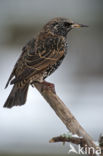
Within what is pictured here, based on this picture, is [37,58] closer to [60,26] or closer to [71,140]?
[60,26]

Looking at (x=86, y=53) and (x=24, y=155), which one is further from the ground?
(x=86, y=53)

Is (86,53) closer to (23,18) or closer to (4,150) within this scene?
(23,18)

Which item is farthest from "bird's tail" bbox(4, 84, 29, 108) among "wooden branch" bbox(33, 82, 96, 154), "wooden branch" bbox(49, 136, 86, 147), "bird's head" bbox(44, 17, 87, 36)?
"wooden branch" bbox(49, 136, 86, 147)

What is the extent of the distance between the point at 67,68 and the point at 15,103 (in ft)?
13.6

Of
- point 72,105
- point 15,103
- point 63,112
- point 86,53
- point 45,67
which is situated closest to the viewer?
point 63,112

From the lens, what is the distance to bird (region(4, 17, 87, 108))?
2.54 meters

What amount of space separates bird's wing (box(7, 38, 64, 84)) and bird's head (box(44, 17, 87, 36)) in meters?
0.05

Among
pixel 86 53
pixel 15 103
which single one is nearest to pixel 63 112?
pixel 15 103

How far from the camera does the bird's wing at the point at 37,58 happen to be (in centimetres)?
256

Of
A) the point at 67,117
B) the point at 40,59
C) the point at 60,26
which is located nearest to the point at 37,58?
the point at 40,59

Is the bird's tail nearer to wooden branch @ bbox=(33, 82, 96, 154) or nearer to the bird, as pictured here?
the bird

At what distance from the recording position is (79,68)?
6602mm

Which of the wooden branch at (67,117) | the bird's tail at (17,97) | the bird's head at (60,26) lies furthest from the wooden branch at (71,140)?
the bird's head at (60,26)

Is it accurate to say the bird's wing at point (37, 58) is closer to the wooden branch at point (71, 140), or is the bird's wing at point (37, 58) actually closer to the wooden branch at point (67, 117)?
the wooden branch at point (67, 117)
